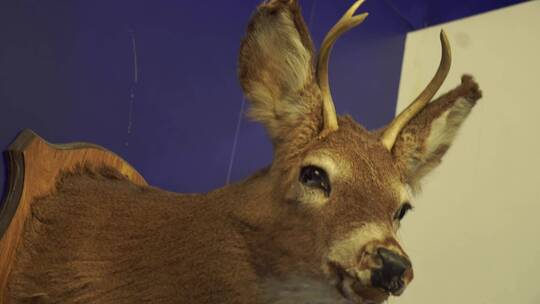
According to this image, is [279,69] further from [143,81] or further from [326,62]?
[143,81]

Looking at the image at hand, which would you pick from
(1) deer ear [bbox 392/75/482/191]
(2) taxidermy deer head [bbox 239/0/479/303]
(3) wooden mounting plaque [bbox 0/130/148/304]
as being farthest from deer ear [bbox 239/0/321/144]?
(3) wooden mounting plaque [bbox 0/130/148/304]

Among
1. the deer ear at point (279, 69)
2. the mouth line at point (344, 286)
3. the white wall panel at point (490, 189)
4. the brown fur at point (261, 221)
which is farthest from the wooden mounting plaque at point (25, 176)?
the white wall panel at point (490, 189)

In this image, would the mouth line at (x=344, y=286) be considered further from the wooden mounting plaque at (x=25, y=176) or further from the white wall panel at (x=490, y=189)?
the white wall panel at (x=490, y=189)

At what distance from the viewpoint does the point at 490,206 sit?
1.48m

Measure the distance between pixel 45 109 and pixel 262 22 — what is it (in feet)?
1.11

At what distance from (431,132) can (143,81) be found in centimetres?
47

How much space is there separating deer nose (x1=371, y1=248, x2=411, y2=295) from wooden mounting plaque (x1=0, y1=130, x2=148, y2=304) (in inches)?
17.4

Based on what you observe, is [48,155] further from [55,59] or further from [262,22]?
[262,22]

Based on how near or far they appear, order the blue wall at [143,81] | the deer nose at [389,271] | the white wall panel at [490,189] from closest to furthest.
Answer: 1. the deer nose at [389,271]
2. the blue wall at [143,81]
3. the white wall panel at [490,189]

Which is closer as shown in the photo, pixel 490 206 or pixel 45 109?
pixel 45 109

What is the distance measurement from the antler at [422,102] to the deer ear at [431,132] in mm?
13

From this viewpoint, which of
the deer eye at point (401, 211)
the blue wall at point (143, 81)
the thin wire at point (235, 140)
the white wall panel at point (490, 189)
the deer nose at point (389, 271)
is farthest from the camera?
the white wall panel at point (490, 189)

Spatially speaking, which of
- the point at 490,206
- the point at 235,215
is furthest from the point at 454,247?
the point at 235,215

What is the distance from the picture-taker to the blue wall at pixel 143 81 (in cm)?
88
